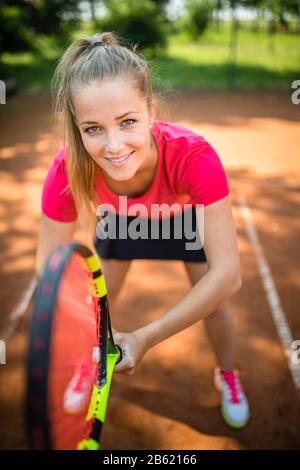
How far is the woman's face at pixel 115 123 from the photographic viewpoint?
148 centimetres

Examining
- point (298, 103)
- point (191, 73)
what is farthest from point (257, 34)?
point (298, 103)

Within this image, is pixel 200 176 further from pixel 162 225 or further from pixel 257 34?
pixel 257 34

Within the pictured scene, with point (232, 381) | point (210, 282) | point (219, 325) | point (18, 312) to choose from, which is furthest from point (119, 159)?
point (18, 312)

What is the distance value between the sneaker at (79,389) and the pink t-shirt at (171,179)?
697mm

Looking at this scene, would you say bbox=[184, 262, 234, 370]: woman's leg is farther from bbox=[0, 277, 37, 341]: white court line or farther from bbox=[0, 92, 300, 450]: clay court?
bbox=[0, 277, 37, 341]: white court line

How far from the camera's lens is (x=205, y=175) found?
1.64 meters

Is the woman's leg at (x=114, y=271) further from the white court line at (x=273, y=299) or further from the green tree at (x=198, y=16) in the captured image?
the green tree at (x=198, y=16)

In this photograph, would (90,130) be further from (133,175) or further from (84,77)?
(133,175)

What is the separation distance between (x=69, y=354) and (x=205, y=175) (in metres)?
0.81

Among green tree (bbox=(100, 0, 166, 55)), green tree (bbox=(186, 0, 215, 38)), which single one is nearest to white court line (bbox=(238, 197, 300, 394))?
green tree (bbox=(100, 0, 166, 55))

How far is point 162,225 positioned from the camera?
81.3 inches

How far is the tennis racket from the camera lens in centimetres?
91

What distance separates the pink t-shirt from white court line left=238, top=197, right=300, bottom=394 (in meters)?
1.27

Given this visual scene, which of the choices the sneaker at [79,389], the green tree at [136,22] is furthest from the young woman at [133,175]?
the green tree at [136,22]
